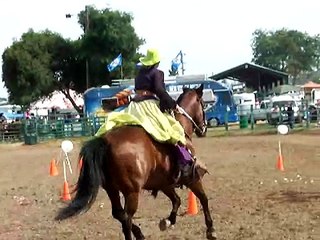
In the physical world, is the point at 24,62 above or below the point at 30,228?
above

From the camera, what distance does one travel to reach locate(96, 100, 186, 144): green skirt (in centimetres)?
864

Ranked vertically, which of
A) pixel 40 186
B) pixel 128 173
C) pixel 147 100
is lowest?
pixel 40 186

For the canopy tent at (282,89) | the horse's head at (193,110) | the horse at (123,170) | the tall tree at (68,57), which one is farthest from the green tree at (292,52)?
the horse at (123,170)

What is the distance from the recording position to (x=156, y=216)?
11.3 meters

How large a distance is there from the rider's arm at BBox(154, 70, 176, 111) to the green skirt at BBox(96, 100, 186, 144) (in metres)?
0.09

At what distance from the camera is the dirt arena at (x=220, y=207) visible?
32.0ft

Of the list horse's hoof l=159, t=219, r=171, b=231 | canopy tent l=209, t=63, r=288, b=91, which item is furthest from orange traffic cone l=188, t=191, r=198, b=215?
canopy tent l=209, t=63, r=288, b=91

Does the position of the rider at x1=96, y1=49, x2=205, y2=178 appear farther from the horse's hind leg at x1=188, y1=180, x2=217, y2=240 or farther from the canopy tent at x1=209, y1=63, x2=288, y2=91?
the canopy tent at x1=209, y1=63, x2=288, y2=91

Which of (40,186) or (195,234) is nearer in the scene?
(195,234)

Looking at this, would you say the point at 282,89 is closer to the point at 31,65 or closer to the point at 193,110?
the point at 31,65

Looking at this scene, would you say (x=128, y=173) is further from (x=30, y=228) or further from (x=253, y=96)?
(x=253, y=96)

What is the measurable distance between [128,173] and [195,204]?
3528 millimetres

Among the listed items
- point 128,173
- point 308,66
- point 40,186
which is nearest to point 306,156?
point 40,186

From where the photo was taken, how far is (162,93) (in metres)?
9.02
